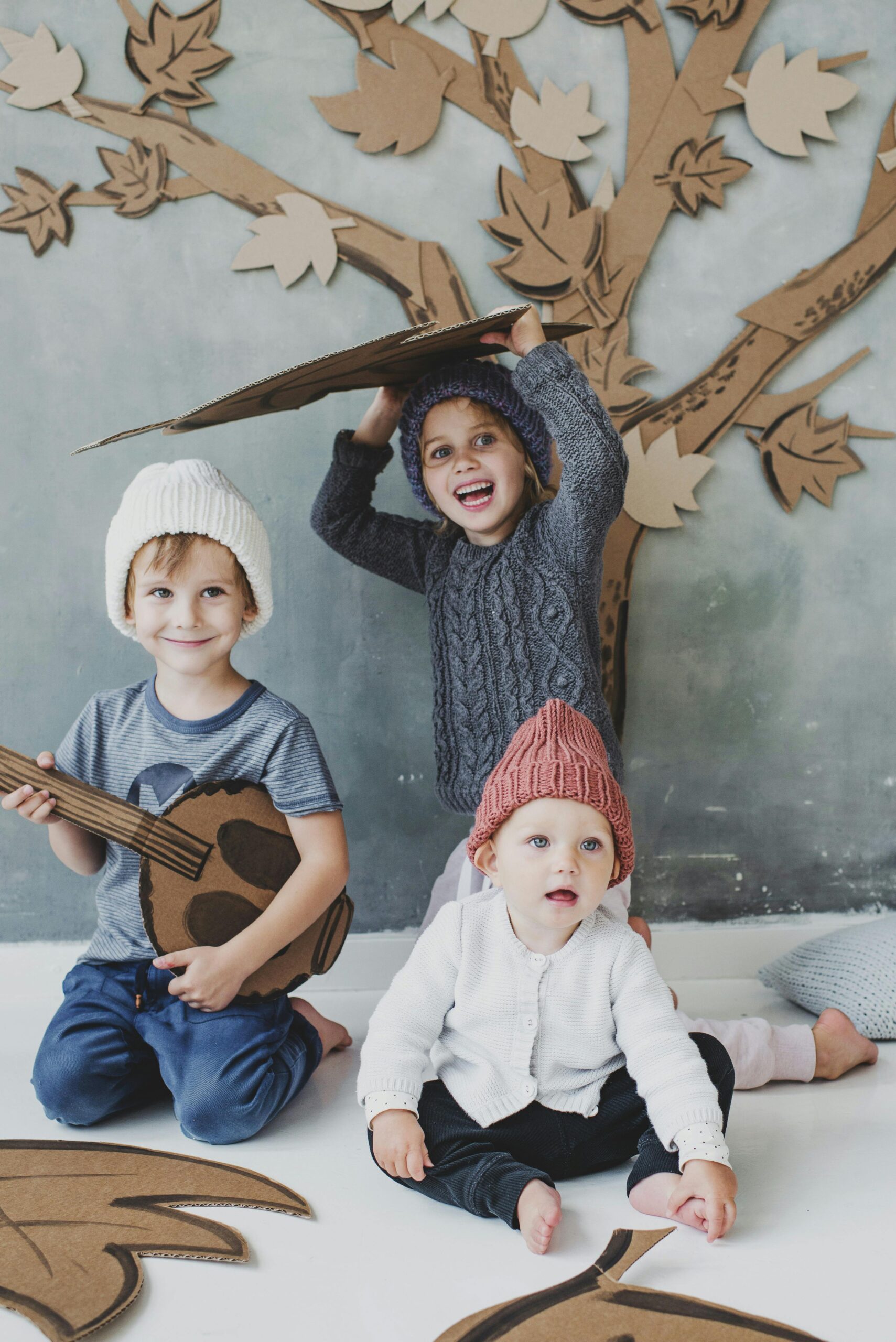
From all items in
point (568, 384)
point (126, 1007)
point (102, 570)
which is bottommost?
point (126, 1007)

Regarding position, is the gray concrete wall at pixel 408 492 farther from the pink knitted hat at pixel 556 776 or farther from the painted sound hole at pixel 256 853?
the pink knitted hat at pixel 556 776

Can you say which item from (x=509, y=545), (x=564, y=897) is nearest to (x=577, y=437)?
(x=509, y=545)

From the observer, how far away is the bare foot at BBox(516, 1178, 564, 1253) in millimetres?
947

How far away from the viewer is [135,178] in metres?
1.59

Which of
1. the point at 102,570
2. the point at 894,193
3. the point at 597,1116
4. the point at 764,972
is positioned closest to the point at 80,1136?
the point at 597,1116

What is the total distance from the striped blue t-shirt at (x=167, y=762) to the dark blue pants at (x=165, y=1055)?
6 centimetres

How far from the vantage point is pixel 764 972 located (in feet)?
5.46

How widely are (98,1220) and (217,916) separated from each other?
1.26 feet

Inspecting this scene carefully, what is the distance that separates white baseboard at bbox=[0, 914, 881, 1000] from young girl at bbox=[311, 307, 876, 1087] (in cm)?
26

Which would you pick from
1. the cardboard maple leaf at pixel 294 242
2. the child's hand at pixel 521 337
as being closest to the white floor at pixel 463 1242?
the child's hand at pixel 521 337

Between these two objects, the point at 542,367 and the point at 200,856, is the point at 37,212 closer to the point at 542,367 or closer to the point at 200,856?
the point at 542,367

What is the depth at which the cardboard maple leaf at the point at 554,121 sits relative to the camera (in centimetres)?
162

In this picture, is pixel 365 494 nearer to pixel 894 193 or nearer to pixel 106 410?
pixel 106 410

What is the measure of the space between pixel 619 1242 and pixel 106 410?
4.47 feet
